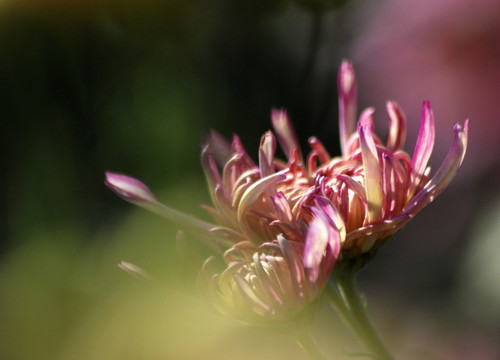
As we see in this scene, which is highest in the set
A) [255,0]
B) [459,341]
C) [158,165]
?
[255,0]

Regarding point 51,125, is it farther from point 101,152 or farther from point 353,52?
point 353,52

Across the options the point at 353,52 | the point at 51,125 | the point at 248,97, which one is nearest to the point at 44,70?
the point at 51,125

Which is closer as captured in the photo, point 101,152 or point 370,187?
point 370,187

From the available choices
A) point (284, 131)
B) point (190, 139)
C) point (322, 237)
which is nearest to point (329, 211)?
point (322, 237)

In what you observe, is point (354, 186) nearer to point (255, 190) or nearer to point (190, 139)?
point (255, 190)

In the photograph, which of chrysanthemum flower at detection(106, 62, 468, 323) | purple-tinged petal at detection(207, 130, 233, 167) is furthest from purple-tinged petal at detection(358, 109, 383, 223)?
purple-tinged petal at detection(207, 130, 233, 167)
